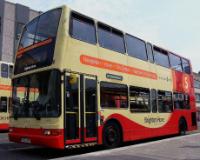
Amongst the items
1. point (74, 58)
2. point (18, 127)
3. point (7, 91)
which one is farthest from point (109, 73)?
point (7, 91)

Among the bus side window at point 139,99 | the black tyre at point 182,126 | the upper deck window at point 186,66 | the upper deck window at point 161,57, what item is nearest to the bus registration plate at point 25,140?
the bus side window at point 139,99

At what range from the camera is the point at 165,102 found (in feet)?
52.8

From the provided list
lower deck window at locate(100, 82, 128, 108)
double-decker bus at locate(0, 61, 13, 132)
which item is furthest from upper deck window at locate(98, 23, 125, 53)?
double-decker bus at locate(0, 61, 13, 132)

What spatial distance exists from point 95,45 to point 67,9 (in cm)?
167

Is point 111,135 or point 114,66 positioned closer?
point 111,135

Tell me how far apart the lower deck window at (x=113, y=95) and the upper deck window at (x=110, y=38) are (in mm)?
1419

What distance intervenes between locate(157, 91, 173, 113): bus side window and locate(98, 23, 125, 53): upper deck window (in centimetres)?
345

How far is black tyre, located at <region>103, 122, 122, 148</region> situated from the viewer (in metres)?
11.8

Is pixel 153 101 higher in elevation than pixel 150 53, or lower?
lower

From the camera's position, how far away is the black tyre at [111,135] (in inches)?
465

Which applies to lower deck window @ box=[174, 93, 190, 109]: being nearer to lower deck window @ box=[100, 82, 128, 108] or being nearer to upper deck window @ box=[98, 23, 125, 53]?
lower deck window @ box=[100, 82, 128, 108]

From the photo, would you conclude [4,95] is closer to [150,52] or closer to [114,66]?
[150,52]

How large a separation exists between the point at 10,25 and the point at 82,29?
87.9 feet

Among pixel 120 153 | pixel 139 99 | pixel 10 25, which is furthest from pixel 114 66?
pixel 10 25
